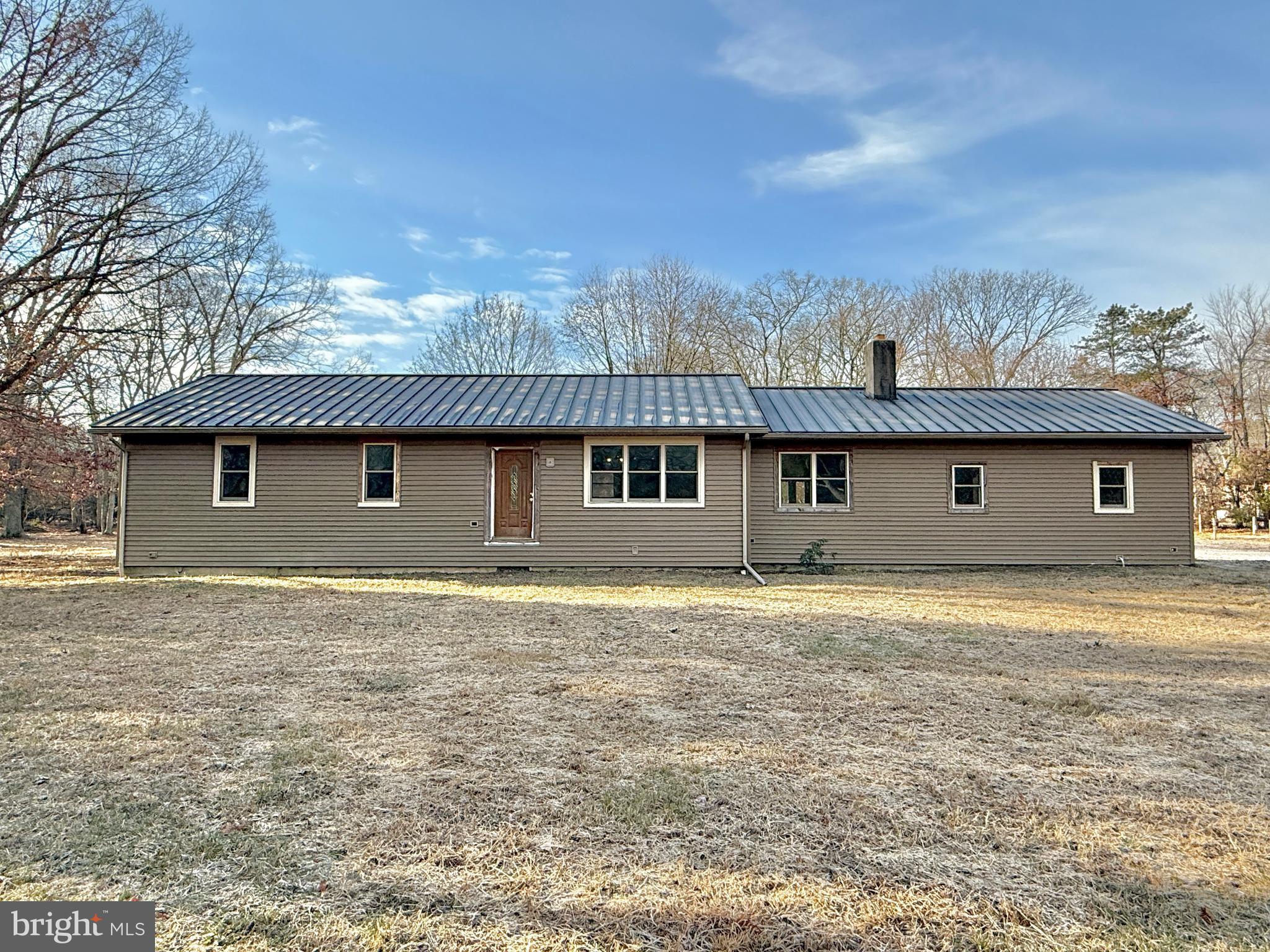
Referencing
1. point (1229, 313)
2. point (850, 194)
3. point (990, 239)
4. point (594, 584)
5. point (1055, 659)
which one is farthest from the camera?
point (1229, 313)

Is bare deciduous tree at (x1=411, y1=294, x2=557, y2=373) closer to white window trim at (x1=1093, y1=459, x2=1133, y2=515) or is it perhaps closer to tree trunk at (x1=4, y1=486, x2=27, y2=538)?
tree trunk at (x1=4, y1=486, x2=27, y2=538)

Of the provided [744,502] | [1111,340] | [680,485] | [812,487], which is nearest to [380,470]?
[680,485]

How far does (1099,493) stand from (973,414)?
109 inches

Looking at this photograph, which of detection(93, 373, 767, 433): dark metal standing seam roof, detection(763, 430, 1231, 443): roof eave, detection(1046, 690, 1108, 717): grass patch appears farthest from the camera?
detection(763, 430, 1231, 443): roof eave

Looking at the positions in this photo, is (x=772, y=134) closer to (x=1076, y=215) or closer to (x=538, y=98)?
(x=538, y=98)

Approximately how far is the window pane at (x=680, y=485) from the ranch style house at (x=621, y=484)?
0.03 m

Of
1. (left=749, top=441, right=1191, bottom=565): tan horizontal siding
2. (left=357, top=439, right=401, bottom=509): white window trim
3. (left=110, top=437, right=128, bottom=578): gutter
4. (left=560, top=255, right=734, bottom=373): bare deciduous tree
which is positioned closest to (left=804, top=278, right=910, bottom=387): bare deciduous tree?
(left=560, top=255, right=734, bottom=373): bare deciduous tree

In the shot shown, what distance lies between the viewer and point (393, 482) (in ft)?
39.0

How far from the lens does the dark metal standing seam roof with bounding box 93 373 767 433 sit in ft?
37.8

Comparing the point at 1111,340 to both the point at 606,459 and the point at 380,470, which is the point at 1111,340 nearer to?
the point at 606,459

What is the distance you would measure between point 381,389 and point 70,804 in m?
11.7

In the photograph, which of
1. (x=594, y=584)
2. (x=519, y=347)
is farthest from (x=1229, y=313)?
(x=594, y=584)

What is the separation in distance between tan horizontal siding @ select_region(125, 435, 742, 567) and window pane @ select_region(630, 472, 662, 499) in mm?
288

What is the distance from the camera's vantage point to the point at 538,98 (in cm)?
1480
